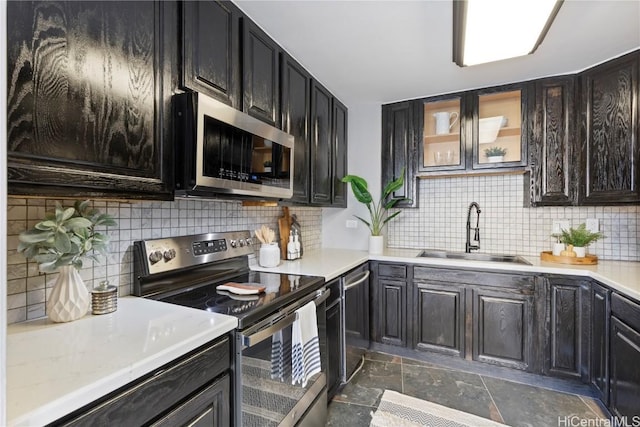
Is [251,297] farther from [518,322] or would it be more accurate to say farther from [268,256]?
[518,322]

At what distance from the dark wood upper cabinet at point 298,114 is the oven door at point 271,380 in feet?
2.72

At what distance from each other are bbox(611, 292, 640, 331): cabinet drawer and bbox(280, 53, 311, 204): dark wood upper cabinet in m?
1.90

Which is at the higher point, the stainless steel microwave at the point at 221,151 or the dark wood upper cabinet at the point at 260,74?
the dark wood upper cabinet at the point at 260,74

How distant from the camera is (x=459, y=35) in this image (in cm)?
166

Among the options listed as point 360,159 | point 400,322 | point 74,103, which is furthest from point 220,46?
point 400,322

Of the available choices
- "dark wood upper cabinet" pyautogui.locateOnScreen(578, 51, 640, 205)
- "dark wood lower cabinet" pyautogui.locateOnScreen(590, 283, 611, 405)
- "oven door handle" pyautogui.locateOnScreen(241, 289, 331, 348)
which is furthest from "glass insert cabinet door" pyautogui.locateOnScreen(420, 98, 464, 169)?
"oven door handle" pyautogui.locateOnScreen(241, 289, 331, 348)

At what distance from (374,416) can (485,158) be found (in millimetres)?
2147

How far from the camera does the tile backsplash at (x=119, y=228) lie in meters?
1.03

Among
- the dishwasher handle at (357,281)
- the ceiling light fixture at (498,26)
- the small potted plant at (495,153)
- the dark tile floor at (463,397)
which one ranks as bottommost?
the dark tile floor at (463,397)

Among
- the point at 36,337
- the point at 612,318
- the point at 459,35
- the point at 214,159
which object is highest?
the point at 459,35

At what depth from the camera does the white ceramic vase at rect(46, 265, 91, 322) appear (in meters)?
1.03

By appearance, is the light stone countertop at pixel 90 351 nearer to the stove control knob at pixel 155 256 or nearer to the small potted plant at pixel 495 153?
the stove control knob at pixel 155 256

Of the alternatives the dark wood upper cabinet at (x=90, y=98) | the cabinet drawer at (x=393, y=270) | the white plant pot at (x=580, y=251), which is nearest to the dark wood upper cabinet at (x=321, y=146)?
the cabinet drawer at (x=393, y=270)

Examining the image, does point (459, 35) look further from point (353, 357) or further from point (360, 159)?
point (353, 357)
